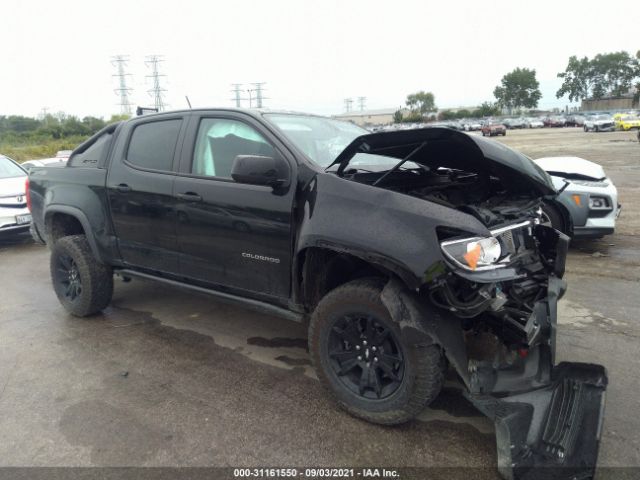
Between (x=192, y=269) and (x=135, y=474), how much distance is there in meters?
1.62

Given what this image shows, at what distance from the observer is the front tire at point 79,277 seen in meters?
4.62

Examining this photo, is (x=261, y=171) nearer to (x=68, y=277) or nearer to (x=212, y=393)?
(x=212, y=393)

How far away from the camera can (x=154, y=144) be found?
4137 mm

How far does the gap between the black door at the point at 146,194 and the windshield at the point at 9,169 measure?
599 cm

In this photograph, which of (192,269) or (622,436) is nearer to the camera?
(622,436)

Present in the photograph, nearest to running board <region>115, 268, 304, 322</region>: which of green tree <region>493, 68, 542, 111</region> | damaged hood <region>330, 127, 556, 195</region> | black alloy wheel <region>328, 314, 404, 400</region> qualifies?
black alloy wheel <region>328, 314, 404, 400</region>

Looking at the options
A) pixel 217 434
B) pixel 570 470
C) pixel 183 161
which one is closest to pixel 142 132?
pixel 183 161

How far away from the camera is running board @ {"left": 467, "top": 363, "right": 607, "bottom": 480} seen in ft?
7.53

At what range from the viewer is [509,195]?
3396 mm

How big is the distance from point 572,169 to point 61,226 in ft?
20.3

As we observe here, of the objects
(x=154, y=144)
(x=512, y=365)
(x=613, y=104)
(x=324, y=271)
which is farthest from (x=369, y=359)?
(x=613, y=104)

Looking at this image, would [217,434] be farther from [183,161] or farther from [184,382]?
[183,161]

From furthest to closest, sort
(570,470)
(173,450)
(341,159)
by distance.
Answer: (341,159) → (173,450) → (570,470)

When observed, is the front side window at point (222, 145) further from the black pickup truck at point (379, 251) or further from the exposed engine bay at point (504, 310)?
the exposed engine bay at point (504, 310)
